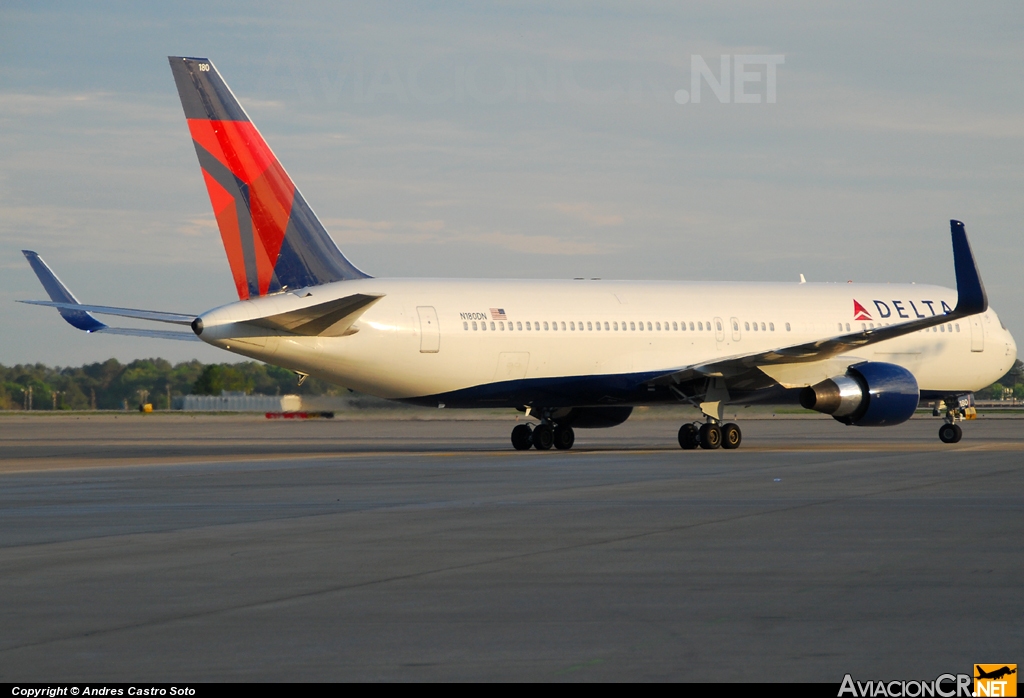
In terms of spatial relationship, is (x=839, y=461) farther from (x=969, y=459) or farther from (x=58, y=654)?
(x=58, y=654)

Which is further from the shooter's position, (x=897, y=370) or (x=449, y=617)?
(x=897, y=370)

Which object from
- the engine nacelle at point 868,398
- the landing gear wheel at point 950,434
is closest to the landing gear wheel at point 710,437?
the engine nacelle at point 868,398

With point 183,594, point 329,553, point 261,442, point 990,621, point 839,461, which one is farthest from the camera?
point 261,442

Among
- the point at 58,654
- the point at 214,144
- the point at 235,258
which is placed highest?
the point at 214,144

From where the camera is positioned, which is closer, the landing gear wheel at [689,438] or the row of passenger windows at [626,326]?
the row of passenger windows at [626,326]

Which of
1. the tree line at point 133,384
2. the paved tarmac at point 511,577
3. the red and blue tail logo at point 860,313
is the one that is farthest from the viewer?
the tree line at point 133,384

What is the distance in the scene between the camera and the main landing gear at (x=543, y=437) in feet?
105

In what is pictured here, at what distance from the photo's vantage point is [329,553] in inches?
423

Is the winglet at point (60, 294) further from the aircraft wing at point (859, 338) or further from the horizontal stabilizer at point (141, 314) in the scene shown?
the aircraft wing at point (859, 338)

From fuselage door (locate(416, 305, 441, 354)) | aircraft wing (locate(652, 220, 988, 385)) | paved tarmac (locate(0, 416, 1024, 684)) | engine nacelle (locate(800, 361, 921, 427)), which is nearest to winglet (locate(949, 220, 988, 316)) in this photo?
aircraft wing (locate(652, 220, 988, 385))

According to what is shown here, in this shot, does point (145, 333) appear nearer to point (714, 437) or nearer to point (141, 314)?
point (141, 314)

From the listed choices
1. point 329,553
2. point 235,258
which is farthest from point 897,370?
point 329,553

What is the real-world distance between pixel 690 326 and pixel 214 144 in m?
12.7

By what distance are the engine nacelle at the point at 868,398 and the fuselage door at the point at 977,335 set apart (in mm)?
5916
